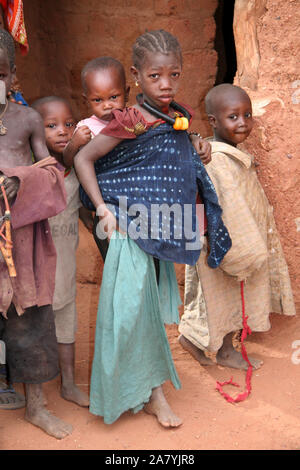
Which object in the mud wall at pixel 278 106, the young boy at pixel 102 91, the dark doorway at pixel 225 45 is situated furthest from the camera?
the dark doorway at pixel 225 45

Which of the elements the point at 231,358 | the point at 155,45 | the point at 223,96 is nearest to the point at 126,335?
the point at 231,358

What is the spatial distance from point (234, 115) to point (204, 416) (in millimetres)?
1554

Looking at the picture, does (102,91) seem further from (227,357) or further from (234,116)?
(227,357)

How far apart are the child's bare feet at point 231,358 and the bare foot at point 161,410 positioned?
0.67m

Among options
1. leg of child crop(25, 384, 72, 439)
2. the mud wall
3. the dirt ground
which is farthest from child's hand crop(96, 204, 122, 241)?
the mud wall

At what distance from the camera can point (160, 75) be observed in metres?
2.45

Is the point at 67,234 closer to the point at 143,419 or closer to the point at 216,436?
the point at 143,419

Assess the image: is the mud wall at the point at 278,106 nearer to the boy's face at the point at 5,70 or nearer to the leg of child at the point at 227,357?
the leg of child at the point at 227,357

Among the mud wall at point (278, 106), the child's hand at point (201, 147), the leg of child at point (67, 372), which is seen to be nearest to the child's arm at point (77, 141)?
the child's hand at point (201, 147)

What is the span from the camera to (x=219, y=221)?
9.11ft

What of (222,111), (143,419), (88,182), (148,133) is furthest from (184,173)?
(143,419)

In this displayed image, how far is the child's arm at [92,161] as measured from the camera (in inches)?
96.5

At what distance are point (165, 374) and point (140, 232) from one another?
69 centimetres

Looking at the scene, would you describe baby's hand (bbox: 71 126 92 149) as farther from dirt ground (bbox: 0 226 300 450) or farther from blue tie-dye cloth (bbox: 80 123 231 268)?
dirt ground (bbox: 0 226 300 450)
